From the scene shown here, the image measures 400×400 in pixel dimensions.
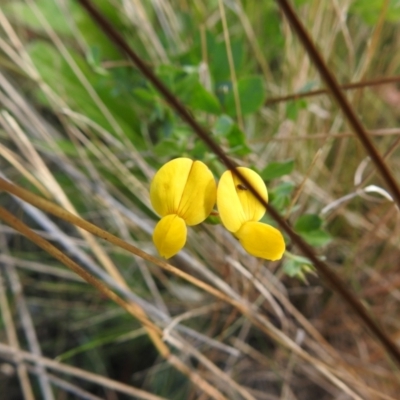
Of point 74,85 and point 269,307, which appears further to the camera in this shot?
point 74,85

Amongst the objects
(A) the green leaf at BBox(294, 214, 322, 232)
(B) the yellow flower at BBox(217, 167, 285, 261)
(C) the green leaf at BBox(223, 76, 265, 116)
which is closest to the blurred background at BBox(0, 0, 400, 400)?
(C) the green leaf at BBox(223, 76, 265, 116)

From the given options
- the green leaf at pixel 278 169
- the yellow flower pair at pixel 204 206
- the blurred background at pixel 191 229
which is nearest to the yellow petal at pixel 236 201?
the yellow flower pair at pixel 204 206

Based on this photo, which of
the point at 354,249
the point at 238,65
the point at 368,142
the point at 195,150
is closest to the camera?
the point at 368,142

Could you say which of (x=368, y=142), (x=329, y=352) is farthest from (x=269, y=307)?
(x=368, y=142)

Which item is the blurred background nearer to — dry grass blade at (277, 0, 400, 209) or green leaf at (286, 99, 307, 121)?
green leaf at (286, 99, 307, 121)

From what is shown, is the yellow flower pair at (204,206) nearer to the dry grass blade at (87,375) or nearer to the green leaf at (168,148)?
the green leaf at (168,148)

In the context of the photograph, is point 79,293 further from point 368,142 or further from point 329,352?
point 368,142
